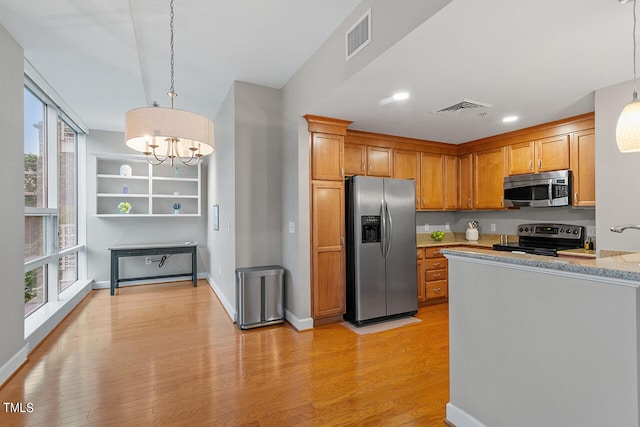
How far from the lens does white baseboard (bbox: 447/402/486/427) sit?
1.80m

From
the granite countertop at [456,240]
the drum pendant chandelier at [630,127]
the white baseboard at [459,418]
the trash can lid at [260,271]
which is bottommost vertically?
the white baseboard at [459,418]

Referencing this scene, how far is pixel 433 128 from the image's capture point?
405 cm

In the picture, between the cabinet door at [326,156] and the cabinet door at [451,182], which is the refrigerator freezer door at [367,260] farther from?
the cabinet door at [451,182]

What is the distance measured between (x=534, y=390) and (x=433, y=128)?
10.6ft

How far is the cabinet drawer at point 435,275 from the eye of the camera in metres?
4.43

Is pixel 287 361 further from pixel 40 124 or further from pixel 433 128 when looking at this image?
pixel 40 124

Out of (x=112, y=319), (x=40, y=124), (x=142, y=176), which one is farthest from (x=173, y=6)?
(x=142, y=176)

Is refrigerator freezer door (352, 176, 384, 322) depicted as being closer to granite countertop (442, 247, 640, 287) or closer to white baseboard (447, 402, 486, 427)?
white baseboard (447, 402, 486, 427)

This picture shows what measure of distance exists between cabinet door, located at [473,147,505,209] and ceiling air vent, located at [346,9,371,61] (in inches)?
120

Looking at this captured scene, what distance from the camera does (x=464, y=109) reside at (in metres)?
3.26

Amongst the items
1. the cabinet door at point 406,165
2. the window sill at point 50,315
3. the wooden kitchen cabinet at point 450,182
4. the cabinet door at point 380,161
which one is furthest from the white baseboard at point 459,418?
the window sill at point 50,315

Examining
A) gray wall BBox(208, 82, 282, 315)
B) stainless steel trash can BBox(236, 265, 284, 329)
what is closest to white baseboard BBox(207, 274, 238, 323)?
gray wall BBox(208, 82, 282, 315)

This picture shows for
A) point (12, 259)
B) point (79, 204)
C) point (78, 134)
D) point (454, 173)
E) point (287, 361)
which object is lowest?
point (287, 361)

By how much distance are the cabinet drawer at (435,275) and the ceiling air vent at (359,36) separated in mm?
3150
